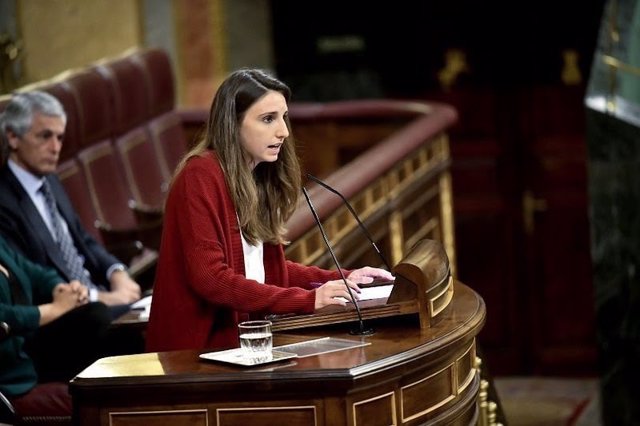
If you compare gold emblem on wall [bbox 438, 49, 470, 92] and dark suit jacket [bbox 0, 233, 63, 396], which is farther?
gold emblem on wall [bbox 438, 49, 470, 92]

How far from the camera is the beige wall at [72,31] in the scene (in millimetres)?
9102

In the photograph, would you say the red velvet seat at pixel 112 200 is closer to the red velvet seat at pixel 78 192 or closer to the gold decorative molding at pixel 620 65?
the red velvet seat at pixel 78 192

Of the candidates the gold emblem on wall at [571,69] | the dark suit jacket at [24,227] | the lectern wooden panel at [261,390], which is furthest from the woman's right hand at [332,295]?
the gold emblem on wall at [571,69]

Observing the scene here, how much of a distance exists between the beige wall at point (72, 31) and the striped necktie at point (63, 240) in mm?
4199

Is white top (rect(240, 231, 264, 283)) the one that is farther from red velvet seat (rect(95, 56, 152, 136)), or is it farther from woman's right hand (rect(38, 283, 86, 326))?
red velvet seat (rect(95, 56, 152, 136))

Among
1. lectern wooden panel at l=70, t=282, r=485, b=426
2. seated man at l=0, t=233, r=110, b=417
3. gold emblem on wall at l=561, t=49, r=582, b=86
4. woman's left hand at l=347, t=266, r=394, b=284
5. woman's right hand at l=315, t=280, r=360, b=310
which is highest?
woman's right hand at l=315, t=280, r=360, b=310

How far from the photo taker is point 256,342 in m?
3.16

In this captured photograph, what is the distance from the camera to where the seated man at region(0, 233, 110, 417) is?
4.16 meters

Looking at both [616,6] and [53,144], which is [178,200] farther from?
[616,6]

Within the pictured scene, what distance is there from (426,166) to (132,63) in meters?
1.55

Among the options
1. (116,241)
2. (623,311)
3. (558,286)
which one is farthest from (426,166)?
(558,286)

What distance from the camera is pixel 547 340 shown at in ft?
33.2

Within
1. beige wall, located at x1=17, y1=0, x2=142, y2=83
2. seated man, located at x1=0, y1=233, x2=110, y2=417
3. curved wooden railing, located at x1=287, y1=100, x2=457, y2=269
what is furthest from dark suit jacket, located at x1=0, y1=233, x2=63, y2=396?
beige wall, located at x1=17, y1=0, x2=142, y2=83

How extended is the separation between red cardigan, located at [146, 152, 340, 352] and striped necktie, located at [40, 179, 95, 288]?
150 centimetres
